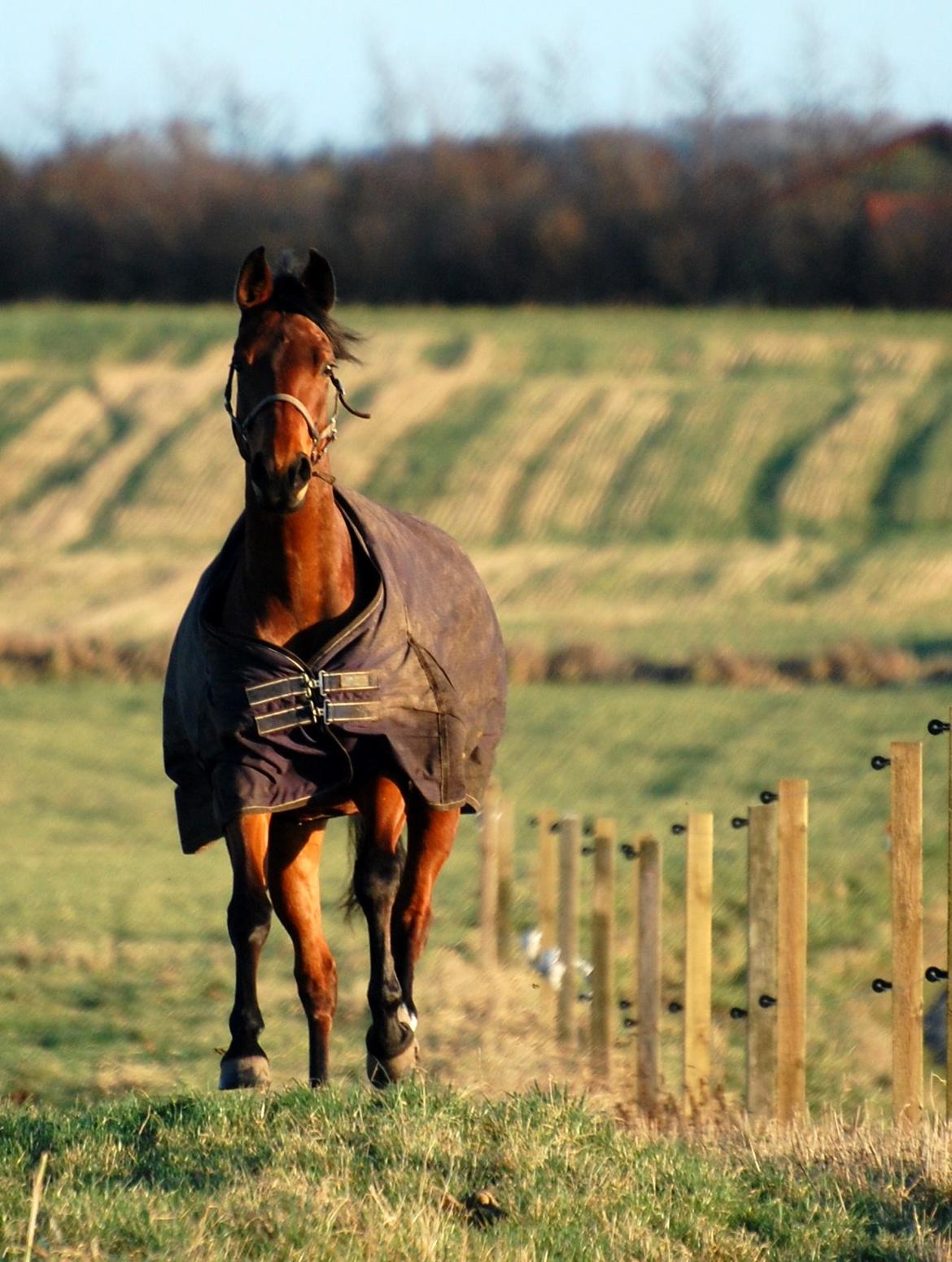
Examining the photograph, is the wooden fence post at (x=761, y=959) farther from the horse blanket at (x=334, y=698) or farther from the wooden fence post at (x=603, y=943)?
the horse blanket at (x=334, y=698)

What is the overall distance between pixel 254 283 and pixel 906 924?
11.2 ft

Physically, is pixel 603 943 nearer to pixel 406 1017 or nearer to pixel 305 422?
pixel 406 1017

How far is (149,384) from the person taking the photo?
54969 mm

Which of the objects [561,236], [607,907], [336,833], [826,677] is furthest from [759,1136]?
[561,236]

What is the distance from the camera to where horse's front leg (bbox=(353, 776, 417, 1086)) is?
6859mm

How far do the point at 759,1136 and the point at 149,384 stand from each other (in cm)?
4971

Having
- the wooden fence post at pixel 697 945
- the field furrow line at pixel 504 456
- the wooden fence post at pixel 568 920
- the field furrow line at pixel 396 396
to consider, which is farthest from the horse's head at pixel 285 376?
the field furrow line at pixel 396 396

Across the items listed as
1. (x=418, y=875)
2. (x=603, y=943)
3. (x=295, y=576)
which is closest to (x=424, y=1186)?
(x=295, y=576)

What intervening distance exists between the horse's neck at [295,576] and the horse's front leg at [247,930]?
645 mm

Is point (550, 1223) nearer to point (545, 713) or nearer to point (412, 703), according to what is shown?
point (412, 703)

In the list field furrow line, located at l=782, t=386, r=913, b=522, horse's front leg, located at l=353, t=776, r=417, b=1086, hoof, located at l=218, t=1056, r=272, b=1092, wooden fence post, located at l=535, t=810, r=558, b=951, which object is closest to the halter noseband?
horse's front leg, located at l=353, t=776, r=417, b=1086

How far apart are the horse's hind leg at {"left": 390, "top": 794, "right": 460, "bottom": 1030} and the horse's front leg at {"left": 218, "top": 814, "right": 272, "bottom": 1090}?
87 centimetres

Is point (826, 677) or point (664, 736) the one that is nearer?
point (664, 736)

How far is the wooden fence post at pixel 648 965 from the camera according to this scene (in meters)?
9.88
